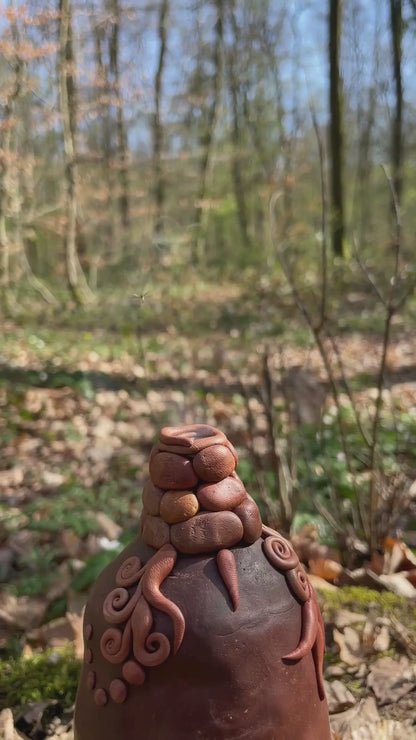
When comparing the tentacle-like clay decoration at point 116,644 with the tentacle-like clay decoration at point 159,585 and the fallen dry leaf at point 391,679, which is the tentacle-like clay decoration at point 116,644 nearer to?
the tentacle-like clay decoration at point 159,585

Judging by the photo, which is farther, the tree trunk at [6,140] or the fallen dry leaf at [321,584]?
the tree trunk at [6,140]

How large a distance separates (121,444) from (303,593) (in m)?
3.60

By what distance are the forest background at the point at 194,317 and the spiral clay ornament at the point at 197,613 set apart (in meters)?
1.03

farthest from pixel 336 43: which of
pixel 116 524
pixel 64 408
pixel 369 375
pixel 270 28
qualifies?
pixel 116 524

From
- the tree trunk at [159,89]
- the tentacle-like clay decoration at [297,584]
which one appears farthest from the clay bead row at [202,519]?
the tree trunk at [159,89]

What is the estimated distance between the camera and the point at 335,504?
3.15 m

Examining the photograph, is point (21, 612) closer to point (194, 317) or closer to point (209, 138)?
point (194, 317)

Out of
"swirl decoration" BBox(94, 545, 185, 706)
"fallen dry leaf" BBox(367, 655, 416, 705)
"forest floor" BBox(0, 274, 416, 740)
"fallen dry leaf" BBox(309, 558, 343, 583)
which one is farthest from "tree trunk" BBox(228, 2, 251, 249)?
"swirl decoration" BBox(94, 545, 185, 706)

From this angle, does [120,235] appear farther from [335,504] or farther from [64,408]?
[335,504]

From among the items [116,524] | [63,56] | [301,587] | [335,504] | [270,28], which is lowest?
[116,524]

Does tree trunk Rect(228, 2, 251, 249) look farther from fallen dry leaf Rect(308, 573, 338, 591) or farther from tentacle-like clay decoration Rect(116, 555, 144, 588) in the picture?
tentacle-like clay decoration Rect(116, 555, 144, 588)

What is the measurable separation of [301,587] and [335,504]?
1.56 metres

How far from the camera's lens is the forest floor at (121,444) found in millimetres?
2363

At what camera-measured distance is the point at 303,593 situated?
164 cm
